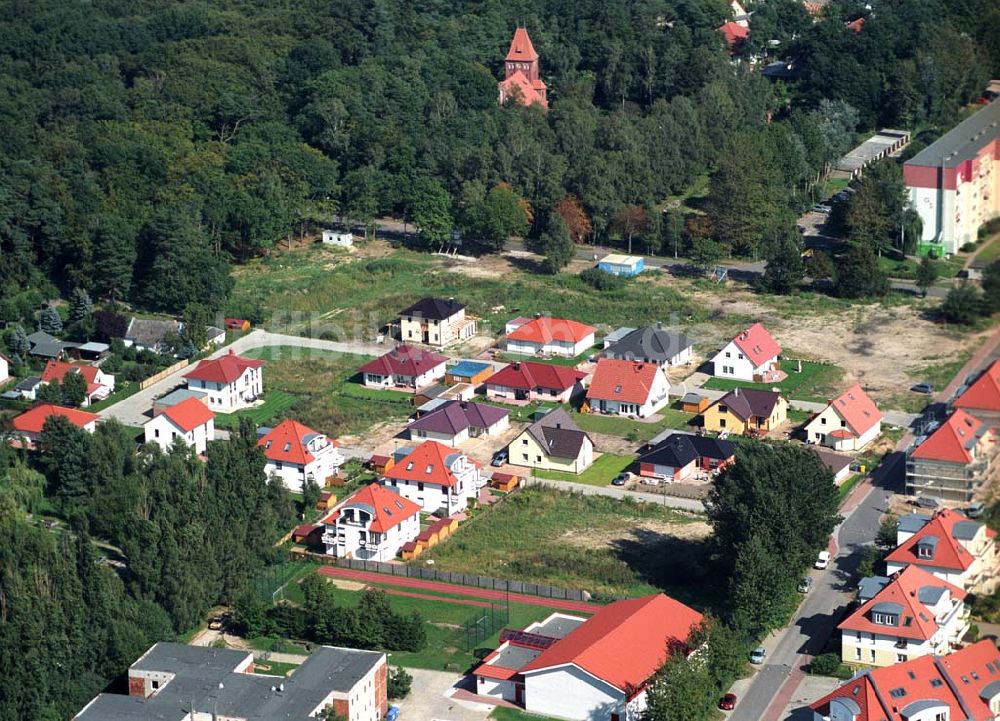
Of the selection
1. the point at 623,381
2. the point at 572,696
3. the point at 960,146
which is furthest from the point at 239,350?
the point at 960,146

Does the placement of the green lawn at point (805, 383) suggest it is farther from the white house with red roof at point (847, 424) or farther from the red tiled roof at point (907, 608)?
the red tiled roof at point (907, 608)

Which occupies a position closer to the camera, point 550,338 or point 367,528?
point 367,528

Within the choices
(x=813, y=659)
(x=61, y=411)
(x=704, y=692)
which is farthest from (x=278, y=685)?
(x=61, y=411)

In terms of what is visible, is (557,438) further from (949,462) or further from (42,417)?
(42,417)

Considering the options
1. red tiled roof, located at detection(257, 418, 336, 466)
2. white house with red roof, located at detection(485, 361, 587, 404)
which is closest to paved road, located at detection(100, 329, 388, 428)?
white house with red roof, located at detection(485, 361, 587, 404)

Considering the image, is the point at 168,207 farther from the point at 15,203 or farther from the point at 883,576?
the point at 883,576

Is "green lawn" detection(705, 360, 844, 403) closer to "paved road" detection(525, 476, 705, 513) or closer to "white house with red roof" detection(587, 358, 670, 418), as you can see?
"white house with red roof" detection(587, 358, 670, 418)
